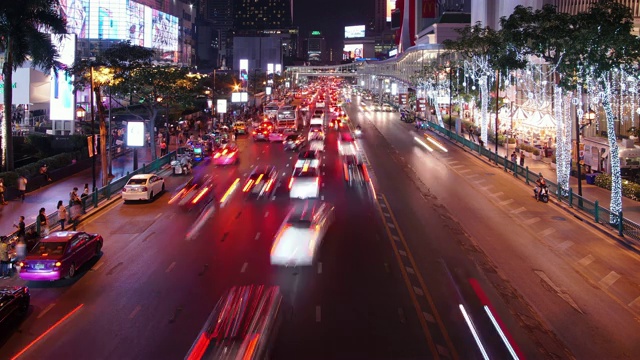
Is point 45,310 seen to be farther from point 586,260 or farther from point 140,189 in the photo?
point 586,260

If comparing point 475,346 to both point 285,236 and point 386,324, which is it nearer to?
point 386,324

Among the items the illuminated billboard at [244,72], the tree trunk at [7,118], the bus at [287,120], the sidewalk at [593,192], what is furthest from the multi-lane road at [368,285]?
the illuminated billboard at [244,72]

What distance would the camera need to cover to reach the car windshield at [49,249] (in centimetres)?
1942

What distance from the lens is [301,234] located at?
80.9ft

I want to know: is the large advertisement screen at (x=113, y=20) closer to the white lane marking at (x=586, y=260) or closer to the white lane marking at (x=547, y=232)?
the white lane marking at (x=547, y=232)

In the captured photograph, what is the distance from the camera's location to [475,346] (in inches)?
550

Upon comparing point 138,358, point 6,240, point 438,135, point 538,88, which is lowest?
point 138,358

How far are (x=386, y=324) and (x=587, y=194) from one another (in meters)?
24.8

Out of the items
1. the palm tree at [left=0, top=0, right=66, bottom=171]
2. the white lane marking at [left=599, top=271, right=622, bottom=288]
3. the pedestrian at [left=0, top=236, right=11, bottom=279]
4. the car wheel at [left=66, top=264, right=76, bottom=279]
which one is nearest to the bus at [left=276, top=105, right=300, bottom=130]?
the palm tree at [left=0, top=0, right=66, bottom=171]

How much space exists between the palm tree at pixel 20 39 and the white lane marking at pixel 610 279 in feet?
111

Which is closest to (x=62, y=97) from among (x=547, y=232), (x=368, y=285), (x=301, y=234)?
(x=301, y=234)

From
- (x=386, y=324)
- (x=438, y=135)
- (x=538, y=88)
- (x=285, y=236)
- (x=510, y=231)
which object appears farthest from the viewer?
(x=438, y=135)

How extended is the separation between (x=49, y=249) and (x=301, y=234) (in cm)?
962

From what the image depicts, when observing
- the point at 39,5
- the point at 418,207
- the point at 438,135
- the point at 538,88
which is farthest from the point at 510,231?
the point at 438,135
